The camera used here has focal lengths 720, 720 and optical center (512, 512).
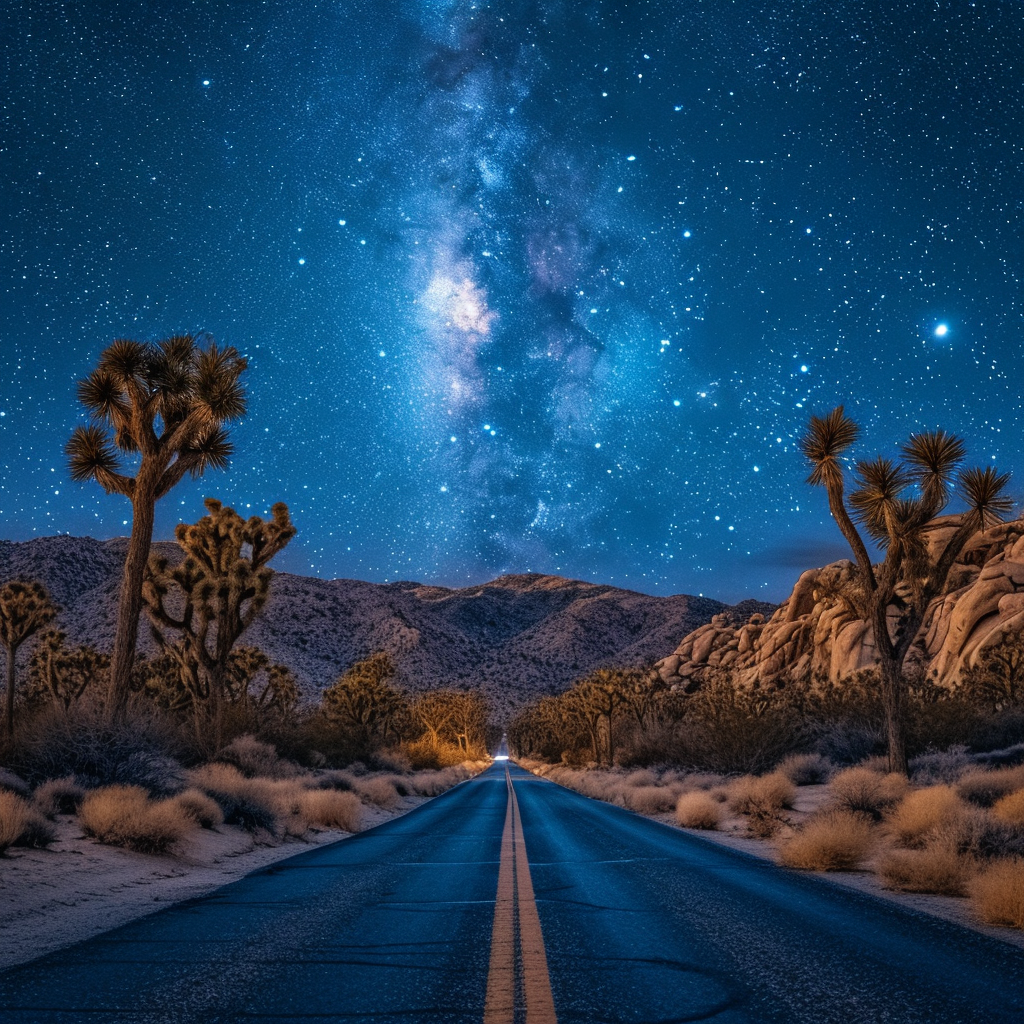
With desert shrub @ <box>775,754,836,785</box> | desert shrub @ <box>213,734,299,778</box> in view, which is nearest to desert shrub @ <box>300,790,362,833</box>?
desert shrub @ <box>213,734,299,778</box>

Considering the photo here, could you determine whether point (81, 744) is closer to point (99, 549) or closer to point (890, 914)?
point (890, 914)

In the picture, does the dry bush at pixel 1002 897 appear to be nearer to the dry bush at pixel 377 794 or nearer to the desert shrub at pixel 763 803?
the desert shrub at pixel 763 803

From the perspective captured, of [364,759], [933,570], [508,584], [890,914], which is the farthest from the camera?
[508,584]

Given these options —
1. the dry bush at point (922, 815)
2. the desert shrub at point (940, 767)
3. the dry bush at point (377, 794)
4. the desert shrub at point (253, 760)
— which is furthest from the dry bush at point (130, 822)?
the desert shrub at point (940, 767)

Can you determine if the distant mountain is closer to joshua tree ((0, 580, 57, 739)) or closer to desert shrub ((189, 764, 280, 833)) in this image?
joshua tree ((0, 580, 57, 739))

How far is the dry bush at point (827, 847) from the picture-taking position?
932 centimetres

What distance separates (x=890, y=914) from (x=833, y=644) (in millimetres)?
53816

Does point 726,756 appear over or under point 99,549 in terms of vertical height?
under

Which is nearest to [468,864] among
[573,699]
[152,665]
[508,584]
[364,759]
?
[364,759]

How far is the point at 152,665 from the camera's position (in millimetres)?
43094

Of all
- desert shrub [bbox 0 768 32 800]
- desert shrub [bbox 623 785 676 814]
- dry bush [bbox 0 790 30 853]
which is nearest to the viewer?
dry bush [bbox 0 790 30 853]

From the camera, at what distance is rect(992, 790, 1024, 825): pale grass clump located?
10.2m

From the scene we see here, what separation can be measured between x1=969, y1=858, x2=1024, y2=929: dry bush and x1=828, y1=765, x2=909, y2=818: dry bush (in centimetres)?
618

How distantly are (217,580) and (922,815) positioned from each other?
20092 mm
